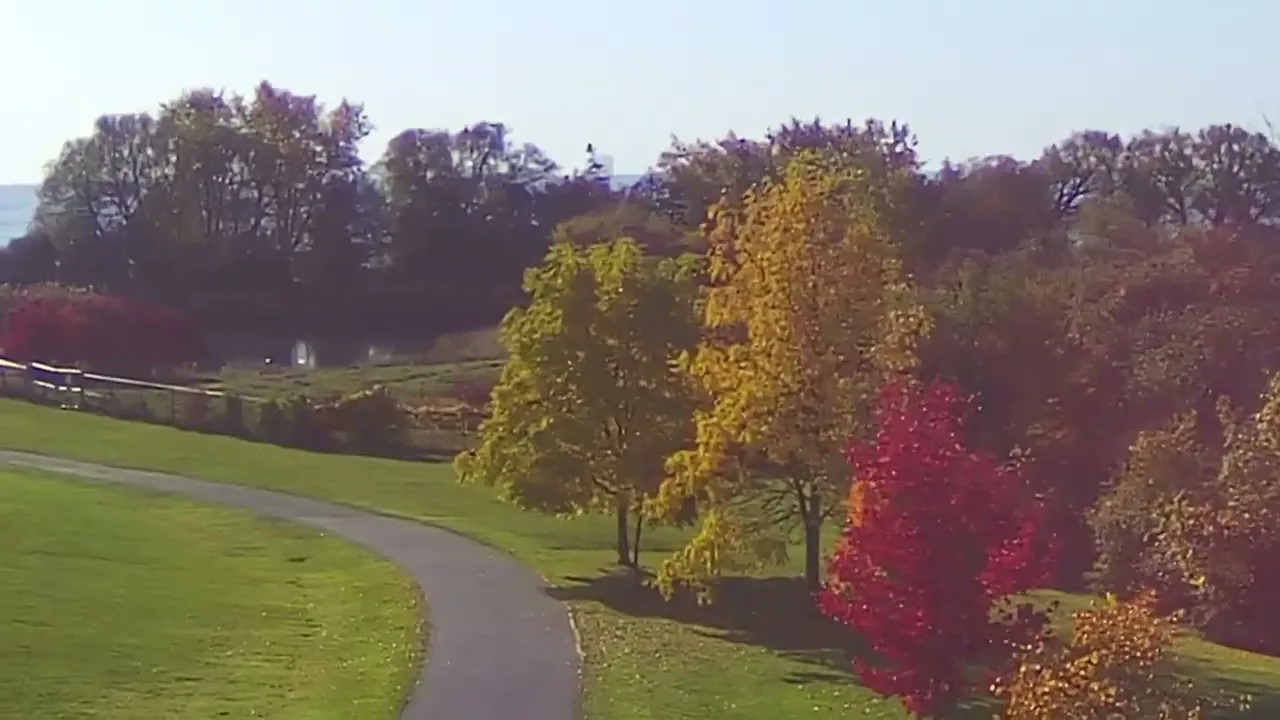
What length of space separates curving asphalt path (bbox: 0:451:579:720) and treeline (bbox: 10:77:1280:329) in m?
38.0

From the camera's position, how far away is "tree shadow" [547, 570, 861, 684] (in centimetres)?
2733

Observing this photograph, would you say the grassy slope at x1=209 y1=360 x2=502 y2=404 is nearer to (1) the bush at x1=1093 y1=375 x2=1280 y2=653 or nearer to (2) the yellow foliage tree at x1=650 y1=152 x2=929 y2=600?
(2) the yellow foliage tree at x1=650 y1=152 x2=929 y2=600

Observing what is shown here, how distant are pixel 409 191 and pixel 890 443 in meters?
Result: 86.7

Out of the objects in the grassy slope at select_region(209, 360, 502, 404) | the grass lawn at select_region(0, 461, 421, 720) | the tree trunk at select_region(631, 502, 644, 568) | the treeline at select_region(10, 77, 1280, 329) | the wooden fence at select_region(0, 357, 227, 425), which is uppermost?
the treeline at select_region(10, 77, 1280, 329)

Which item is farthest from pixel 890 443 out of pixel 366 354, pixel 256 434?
pixel 366 354

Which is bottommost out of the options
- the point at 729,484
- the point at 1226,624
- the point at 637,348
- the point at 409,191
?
the point at 1226,624

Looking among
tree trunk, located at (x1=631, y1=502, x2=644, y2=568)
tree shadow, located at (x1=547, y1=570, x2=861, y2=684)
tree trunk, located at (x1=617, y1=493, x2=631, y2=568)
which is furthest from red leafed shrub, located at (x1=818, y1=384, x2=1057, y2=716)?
tree trunk, located at (x1=617, y1=493, x2=631, y2=568)

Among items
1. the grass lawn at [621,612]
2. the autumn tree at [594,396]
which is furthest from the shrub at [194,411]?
the autumn tree at [594,396]

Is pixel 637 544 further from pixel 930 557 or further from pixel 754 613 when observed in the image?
pixel 930 557

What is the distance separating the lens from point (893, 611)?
66.3 ft

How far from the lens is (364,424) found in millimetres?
53062

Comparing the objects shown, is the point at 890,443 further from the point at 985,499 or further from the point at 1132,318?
the point at 1132,318

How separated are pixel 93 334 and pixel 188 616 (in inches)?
1576

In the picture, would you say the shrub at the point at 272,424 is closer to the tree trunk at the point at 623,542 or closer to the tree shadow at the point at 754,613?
the tree trunk at the point at 623,542
